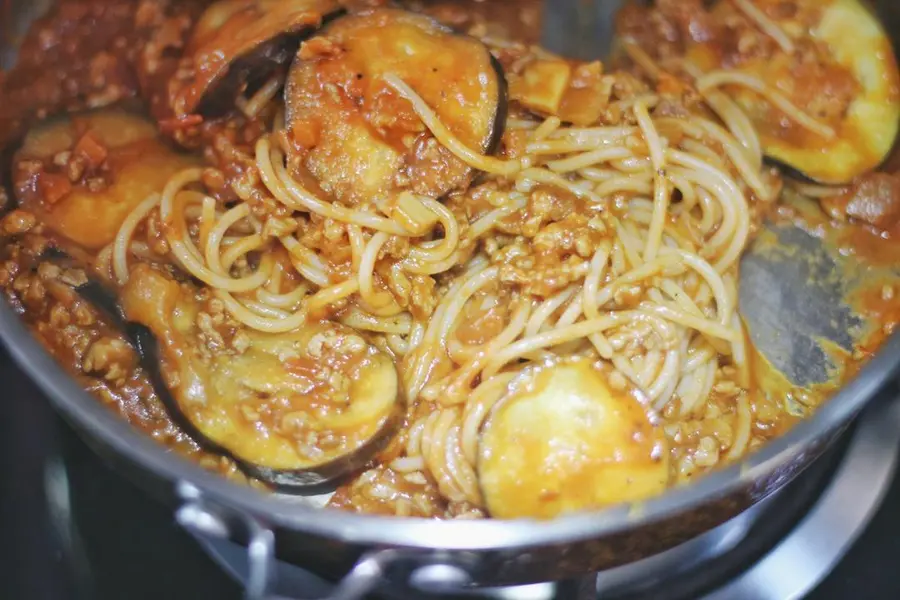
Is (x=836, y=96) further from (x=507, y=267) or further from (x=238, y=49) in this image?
(x=238, y=49)

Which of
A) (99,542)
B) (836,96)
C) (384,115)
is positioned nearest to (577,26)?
(836,96)

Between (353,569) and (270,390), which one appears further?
(270,390)

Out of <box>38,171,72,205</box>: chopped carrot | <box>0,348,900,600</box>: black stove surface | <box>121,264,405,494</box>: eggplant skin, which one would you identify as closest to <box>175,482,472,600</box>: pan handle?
<box>121,264,405,494</box>: eggplant skin

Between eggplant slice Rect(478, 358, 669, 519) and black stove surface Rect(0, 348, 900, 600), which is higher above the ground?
eggplant slice Rect(478, 358, 669, 519)

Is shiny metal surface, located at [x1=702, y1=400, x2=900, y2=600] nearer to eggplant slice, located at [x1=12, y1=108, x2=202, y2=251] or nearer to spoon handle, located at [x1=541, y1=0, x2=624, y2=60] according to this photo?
spoon handle, located at [x1=541, y1=0, x2=624, y2=60]

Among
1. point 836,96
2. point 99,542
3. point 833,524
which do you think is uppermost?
point 836,96

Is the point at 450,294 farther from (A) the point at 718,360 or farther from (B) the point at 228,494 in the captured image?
(B) the point at 228,494
